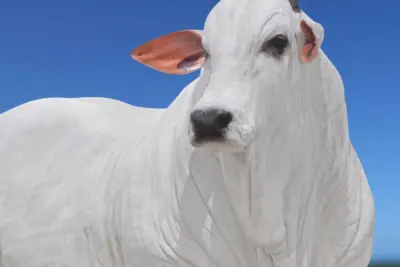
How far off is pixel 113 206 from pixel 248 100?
0.93 m

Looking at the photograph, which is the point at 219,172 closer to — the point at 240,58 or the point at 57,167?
the point at 240,58

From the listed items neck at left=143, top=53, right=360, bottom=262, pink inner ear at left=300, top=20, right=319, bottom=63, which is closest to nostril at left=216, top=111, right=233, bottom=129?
neck at left=143, top=53, right=360, bottom=262

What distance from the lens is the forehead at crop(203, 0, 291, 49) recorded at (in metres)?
2.84

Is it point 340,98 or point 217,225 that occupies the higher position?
point 340,98

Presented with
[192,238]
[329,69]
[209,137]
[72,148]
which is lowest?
[192,238]

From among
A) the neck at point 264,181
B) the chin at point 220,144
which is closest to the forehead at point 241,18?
the neck at point 264,181

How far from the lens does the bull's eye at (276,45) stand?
9.39 ft

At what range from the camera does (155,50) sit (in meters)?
3.11

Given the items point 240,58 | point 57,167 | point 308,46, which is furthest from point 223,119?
point 57,167

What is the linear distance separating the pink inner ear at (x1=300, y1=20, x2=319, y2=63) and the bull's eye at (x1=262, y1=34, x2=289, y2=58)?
93 mm

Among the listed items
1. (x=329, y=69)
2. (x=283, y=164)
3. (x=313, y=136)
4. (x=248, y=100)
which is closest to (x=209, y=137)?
(x=248, y=100)

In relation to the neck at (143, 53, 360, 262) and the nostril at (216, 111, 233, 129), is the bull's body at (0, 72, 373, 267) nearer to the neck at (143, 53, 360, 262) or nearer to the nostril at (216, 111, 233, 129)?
the neck at (143, 53, 360, 262)

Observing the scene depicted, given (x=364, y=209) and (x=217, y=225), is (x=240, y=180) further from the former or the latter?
(x=364, y=209)

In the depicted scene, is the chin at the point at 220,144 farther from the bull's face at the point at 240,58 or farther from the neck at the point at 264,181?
the neck at the point at 264,181
